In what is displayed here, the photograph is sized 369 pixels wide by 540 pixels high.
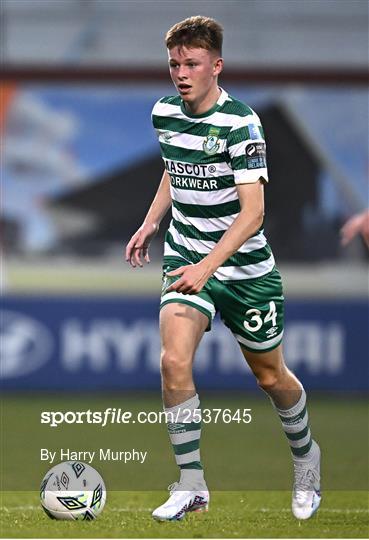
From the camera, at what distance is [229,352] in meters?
14.6

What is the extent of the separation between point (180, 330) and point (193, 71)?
4.02ft

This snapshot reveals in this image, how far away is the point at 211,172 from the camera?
21.8ft

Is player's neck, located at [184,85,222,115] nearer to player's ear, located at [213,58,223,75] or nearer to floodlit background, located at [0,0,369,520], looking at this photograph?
player's ear, located at [213,58,223,75]

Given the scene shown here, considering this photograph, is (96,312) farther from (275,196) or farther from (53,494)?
(53,494)

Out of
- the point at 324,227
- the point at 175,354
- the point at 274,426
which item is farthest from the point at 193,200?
the point at 324,227

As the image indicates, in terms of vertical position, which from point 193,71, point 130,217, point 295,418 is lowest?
point 130,217

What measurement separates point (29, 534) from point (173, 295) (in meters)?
1.35

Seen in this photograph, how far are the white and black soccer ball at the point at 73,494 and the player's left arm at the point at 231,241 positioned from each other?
3.38 ft

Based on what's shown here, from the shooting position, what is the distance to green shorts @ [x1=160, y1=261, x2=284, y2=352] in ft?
22.1

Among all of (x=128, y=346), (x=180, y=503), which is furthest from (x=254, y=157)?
(x=128, y=346)

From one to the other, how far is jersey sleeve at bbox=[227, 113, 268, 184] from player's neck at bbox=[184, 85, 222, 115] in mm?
177

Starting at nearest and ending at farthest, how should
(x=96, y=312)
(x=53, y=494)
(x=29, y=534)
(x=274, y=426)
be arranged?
(x=29, y=534) → (x=53, y=494) → (x=274, y=426) → (x=96, y=312)

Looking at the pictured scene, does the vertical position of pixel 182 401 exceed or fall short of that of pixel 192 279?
it falls short

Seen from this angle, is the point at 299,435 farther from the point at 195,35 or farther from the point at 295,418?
the point at 195,35
